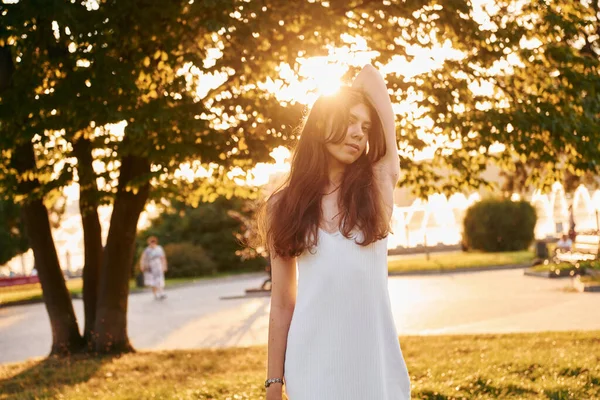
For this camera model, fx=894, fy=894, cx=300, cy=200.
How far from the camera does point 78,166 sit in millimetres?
11492

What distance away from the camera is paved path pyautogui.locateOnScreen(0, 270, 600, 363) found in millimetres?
15422

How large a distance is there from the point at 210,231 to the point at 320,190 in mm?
42891

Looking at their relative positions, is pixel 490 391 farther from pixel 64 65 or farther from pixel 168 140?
pixel 64 65

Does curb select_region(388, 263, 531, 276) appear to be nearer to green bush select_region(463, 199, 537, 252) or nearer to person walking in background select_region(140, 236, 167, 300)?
person walking in background select_region(140, 236, 167, 300)

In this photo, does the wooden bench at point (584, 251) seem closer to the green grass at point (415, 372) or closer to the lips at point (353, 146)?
the green grass at point (415, 372)

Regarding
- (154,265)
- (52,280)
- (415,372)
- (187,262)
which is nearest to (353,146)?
(415,372)

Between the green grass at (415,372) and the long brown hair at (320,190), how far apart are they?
4.83 meters

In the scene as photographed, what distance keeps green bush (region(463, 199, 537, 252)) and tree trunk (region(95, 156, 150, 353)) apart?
1238 inches

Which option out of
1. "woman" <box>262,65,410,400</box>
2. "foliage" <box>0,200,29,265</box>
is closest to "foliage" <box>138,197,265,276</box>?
"foliage" <box>0,200,29,265</box>

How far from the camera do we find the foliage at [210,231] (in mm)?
44969

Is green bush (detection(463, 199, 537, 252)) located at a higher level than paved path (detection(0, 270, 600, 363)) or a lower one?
higher

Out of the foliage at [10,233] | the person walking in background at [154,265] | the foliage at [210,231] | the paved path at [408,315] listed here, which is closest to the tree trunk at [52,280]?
the paved path at [408,315]

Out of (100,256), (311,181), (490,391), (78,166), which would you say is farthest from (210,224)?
(311,181)

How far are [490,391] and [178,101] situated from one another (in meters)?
5.14
